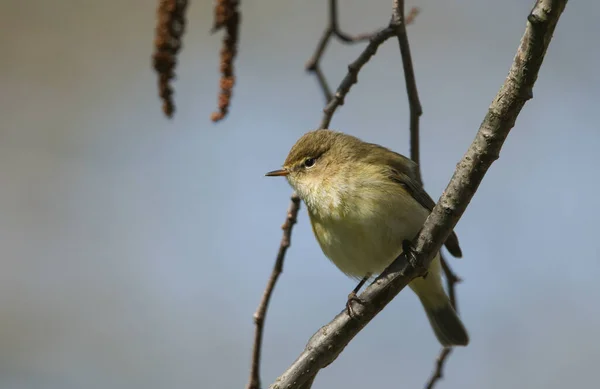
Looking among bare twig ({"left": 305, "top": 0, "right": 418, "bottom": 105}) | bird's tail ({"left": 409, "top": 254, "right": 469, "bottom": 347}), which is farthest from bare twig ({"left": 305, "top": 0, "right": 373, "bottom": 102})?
bird's tail ({"left": 409, "top": 254, "right": 469, "bottom": 347})

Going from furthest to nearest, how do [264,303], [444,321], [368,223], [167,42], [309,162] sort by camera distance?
1. [444,321]
2. [309,162]
3. [368,223]
4. [264,303]
5. [167,42]

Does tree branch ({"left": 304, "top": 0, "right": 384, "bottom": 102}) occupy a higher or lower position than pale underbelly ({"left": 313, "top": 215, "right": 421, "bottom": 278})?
higher

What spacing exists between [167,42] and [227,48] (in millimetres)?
237

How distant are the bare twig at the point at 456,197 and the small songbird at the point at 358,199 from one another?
29.7 inches

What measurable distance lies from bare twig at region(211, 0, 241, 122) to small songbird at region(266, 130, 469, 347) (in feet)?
2.52

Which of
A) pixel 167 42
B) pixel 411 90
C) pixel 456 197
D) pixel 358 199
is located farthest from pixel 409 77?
pixel 456 197

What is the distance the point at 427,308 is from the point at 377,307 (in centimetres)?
198

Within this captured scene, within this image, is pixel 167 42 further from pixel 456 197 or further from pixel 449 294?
pixel 449 294

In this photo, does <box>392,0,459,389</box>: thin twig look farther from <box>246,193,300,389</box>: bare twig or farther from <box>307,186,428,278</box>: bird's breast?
<box>246,193,300,389</box>: bare twig

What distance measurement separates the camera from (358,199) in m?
3.25

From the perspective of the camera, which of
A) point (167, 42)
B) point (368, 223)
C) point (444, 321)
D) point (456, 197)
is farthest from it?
point (444, 321)

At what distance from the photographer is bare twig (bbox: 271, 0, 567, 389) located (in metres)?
1.76

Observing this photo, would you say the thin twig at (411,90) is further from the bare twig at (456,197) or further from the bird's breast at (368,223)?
the bare twig at (456,197)

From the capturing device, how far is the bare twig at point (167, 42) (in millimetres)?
2707
